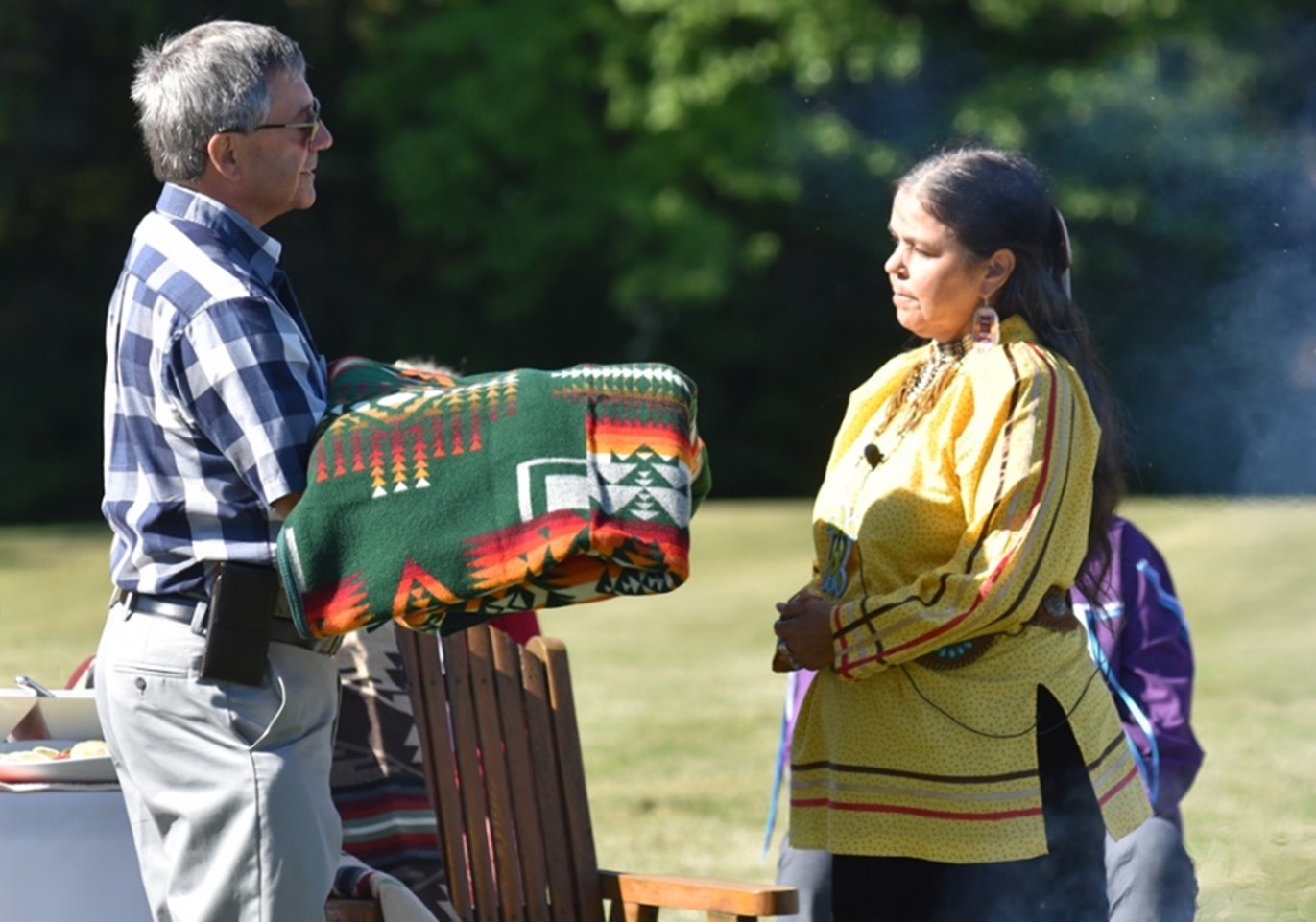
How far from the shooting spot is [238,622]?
2578 mm

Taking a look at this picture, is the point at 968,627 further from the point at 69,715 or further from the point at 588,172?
the point at 588,172

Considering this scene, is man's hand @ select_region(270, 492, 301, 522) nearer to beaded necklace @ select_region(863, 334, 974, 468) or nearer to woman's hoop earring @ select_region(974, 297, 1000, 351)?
beaded necklace @ select_region(863, 334, 974, 468)

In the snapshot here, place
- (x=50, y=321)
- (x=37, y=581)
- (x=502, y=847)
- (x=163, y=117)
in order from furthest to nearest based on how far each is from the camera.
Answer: (x=50, y=321)
(x=37, y=581)
(x=502, y=847)
(x=163, y=117)

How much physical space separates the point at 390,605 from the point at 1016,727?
1.06 m

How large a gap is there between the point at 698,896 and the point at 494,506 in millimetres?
1093

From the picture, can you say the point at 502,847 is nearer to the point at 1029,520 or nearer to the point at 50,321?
the point at 1029,520

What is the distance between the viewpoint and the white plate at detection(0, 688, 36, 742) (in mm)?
3205

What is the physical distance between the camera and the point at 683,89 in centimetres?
2284

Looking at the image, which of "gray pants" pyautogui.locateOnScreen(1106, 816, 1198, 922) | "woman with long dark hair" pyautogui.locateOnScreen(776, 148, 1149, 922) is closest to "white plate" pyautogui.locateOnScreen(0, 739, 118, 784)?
"woman with long dark hair" pyautogui.locateOnScreen(776, 148, 1149, 922)

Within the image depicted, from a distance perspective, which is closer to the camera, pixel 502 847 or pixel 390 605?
pixel 390 605

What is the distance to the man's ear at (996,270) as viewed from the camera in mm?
3053

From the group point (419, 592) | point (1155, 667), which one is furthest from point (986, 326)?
point (1155, 667)

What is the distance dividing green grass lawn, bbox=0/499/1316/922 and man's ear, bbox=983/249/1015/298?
1.80 meters

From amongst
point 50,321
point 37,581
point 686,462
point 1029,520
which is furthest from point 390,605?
point 50,321
